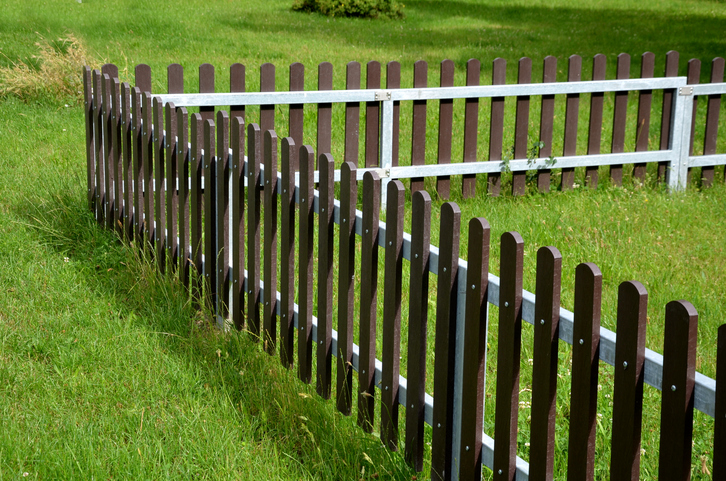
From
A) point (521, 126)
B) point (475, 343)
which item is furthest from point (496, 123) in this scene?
point (475, 343)

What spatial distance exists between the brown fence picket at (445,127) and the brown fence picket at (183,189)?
2890mm

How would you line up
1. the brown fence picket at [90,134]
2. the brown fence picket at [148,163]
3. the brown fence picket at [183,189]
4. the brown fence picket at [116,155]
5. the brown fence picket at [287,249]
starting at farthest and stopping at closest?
the brown fence picket at [90,134]
the brown fence picket at [116,155]
the brown fence picket at [148,163]
the brown fence picket at [183,189]
the brown fence picket at [287,249]

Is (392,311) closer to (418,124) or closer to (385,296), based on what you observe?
(385,296)

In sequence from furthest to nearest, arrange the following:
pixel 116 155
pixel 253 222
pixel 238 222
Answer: pixel 116 155
pixel 238 222
pixel 253 222

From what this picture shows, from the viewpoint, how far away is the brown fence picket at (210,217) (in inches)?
157

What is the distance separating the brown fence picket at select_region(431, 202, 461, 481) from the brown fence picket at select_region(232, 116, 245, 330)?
145 centimetres

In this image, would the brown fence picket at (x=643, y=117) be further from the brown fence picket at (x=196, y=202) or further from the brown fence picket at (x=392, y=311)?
the brown fence picket at (x=392, y=311)

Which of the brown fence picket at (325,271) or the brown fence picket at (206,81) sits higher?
the brown fence picket at (206,81)

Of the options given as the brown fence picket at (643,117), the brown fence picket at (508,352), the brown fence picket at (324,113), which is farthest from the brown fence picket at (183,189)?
the brown fence picket at (643,117)

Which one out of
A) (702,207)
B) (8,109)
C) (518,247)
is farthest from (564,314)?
(8,109)

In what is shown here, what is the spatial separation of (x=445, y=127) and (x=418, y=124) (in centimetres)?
27

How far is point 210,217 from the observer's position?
411 cm

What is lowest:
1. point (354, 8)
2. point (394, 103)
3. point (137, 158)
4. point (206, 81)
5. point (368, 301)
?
point (368, 301)

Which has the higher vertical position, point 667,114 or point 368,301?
point 667,114
